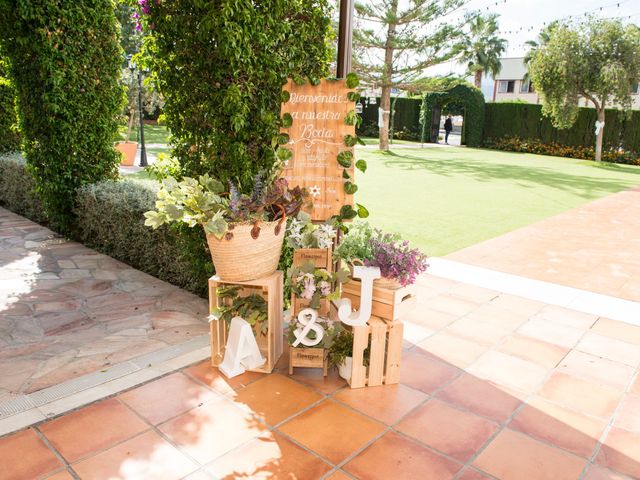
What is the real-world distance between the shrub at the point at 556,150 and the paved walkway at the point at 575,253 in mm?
12913

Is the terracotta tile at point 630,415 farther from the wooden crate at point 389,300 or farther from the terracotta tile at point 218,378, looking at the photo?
the terracotta tile at point 218,378

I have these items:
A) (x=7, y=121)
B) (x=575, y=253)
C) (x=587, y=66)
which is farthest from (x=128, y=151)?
(x=587, y=66)

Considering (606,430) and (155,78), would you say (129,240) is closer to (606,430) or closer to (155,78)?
(155,78)

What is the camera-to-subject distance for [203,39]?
333 centimetres

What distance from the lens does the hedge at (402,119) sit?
2747cm

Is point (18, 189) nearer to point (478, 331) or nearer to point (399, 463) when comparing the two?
point (478, 331)

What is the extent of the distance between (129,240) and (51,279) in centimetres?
80

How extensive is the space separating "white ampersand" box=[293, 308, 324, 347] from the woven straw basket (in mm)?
348

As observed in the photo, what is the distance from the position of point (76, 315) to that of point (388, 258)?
261 centimetres

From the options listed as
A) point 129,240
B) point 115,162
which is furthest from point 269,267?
point 115,162

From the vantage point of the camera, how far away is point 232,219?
9.34 feet

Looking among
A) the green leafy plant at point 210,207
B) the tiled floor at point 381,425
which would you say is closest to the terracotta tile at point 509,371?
the tiled floor at point 381,425

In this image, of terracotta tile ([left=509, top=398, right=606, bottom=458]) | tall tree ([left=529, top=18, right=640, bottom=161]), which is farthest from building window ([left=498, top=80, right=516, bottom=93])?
terracotta tile ([left=509, top=398, right=606, bottom=458])

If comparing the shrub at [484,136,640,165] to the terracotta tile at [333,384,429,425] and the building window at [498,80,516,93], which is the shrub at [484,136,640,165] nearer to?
the terracotta tile at [333,384,429,425]
